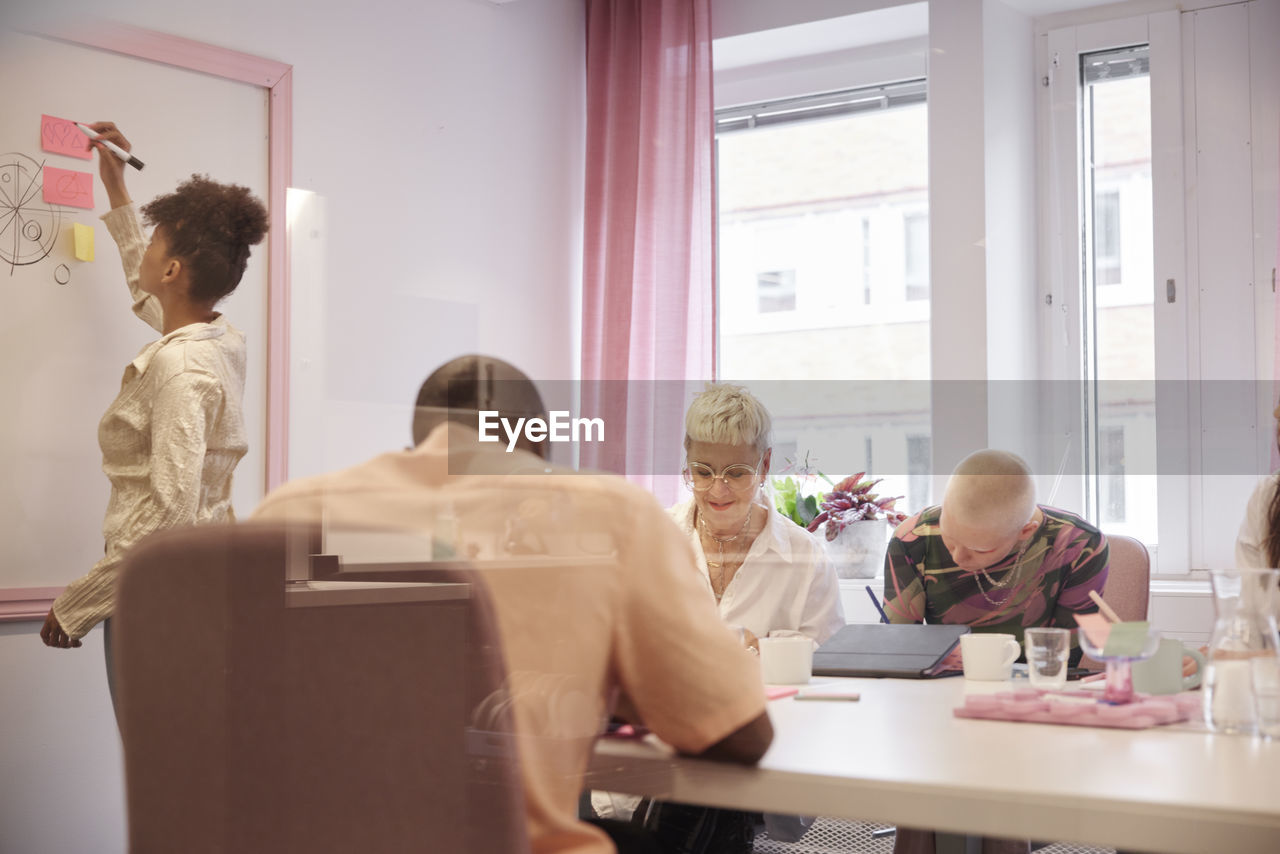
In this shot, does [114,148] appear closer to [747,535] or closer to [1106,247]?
[747,535]

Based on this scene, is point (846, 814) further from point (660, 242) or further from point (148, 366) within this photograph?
point (660, 242)

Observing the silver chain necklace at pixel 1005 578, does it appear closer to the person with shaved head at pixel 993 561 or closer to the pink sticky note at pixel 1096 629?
the person with shaved head at pixel 993 561

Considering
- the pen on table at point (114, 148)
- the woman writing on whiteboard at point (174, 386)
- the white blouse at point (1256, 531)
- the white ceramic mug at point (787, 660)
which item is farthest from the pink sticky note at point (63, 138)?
the white blouse at point (1256, 531)

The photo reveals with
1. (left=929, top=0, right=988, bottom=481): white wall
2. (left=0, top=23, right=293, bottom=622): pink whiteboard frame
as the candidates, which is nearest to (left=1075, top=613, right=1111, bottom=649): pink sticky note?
(left=0, top=23, right=293, bottom=622): pink whiteboard frame

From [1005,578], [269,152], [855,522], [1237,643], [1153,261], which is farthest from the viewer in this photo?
[855,522]

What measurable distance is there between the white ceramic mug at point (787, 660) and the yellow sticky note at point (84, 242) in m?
1.07

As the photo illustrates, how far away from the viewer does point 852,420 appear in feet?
8.98

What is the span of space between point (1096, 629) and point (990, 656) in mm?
194

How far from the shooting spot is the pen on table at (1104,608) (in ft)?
4.16

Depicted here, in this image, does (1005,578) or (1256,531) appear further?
(1005,578)

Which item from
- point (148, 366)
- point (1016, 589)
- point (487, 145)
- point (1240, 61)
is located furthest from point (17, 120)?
Result: point (1240, 61)

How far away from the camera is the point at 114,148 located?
160cm

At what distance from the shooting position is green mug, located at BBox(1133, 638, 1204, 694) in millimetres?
1140

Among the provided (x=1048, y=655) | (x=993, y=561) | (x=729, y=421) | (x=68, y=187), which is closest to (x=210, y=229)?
(x=68, y=187)
